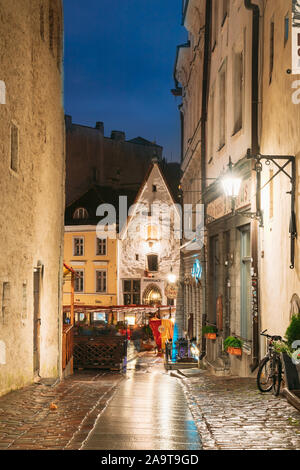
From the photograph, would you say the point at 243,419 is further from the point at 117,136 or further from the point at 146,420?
the point at 117,136

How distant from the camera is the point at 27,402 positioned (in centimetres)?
1066

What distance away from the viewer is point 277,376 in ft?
35.1

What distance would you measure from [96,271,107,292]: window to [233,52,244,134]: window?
2955cm

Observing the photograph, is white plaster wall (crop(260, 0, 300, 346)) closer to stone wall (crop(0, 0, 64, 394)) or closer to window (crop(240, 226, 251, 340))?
window (crop(240, 226, 251, 340))

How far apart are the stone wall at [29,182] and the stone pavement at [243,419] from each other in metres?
3.67

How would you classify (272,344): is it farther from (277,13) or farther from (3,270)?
(277,13)

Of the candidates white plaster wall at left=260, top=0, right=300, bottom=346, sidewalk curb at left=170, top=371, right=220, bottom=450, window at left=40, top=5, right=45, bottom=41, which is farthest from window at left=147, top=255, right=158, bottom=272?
sidewalk curb at left=170, top=371, right=220, bottom=450

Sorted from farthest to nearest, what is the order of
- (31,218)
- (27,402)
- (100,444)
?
(31,218), (27,402), (100,444)

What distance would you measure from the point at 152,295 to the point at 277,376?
3500 centimetres

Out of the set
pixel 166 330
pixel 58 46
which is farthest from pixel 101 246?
pixel 58 46

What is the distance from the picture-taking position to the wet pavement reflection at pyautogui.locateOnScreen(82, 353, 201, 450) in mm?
7023

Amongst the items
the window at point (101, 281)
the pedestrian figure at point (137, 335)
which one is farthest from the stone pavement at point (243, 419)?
the window at point (101, 281)
